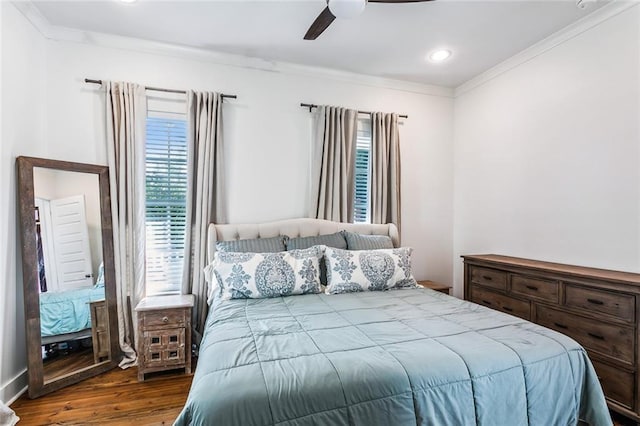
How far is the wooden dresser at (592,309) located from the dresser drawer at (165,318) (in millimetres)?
2792

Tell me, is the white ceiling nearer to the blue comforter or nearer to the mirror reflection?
the mirror reflection

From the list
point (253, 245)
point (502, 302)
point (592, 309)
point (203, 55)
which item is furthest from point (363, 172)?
point (592, 309)

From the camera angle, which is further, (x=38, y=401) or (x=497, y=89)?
(x=497, y=89)

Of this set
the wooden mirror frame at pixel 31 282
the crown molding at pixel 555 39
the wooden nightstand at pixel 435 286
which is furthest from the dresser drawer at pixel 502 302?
the wooden mirror frame at pixel 31 282

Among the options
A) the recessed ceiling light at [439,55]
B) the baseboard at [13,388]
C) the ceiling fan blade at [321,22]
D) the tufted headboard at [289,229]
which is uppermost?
the recessed ceiling light at [439,55]

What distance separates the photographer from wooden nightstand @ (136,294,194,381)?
2.54m

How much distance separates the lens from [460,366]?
4.51ft

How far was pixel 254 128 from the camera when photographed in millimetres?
3271

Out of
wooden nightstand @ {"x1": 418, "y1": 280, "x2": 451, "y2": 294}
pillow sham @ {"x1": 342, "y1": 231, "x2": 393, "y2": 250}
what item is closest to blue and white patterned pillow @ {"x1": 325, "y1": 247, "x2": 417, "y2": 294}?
pillow sham @ {"x1": 342, "y1": 231, "x2": 393, "y2": 250}

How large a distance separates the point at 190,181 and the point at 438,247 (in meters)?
2.98

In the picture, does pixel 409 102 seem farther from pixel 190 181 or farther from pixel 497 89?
pixel 190 181

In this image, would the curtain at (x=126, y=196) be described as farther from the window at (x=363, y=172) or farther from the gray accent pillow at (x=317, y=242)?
the window at (x=363, y=172)

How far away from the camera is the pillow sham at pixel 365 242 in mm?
2986

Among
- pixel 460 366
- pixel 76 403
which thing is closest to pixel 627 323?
pixel 460 366
